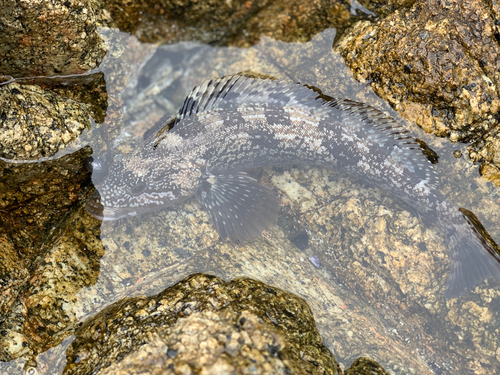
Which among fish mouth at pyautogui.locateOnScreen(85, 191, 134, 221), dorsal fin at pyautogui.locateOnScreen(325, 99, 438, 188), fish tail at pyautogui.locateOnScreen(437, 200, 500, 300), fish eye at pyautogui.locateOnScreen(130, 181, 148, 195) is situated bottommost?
fish mouth at pyautogui.locateOnScreen(85, 191, 134, 221)

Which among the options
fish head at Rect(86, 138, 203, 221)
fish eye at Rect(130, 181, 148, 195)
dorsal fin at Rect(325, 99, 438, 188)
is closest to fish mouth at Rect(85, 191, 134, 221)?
fish head at Rect(86, 138, 203, 221)

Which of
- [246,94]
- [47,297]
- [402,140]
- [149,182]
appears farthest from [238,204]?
[47,297]

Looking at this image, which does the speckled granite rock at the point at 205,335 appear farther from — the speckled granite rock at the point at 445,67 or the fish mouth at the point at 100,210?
the speckled granite rock at the point at 445,67

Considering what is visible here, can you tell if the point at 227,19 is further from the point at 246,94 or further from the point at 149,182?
the point at 149,182

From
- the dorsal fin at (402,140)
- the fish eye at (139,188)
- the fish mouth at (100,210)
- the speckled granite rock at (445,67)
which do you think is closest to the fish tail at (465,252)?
the dorsal fin at (402,140)

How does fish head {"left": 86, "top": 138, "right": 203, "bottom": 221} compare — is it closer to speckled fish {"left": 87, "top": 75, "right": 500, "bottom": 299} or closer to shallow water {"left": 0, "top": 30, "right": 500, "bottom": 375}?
speckled fish {"left": 87, "top": 75, "right": 500, "bottom": 299}

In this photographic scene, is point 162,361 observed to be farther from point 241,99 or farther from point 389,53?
point 389,53
